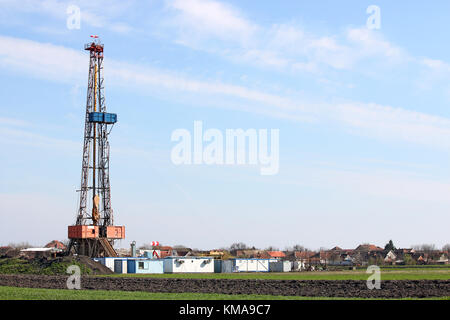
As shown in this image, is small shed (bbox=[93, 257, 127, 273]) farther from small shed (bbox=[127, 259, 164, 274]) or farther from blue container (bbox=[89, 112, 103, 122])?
blue container (bbox=[89, 112, 103, 122])

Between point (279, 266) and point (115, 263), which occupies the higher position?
point (115, 263)

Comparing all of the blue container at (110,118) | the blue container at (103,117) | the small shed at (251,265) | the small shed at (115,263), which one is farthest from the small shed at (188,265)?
the blue container at (103,117)

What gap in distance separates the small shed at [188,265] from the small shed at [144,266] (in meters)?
1.44

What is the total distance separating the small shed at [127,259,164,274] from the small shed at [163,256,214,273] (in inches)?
56.8

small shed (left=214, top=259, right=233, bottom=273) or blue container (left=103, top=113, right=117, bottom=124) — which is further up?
blue container (left=103, top=113, right=117, bottom=124)

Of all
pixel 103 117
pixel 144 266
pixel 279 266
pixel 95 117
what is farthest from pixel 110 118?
pixel 279 266

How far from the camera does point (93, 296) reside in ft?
119

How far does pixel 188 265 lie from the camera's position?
87500mm

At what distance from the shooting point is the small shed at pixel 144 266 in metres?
81.8

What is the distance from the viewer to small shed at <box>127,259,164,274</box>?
81750mm

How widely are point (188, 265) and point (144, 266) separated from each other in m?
7.62

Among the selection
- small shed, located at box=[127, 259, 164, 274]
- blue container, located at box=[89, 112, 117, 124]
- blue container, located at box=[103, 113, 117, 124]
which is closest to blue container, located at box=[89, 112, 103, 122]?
blue container, located at box=[89, 112, 117, 124]

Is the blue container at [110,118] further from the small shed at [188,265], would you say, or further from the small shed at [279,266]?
the small shed at [279,266]

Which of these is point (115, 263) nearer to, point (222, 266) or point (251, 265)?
point (222, 266)
